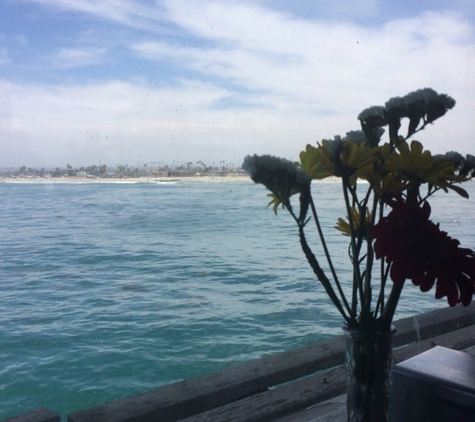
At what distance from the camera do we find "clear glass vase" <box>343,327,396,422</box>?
2.06 ft

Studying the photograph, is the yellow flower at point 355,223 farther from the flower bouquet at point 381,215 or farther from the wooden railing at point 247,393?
the wooden railing at point 247,393

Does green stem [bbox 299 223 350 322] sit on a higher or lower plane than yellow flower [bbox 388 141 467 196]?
lower

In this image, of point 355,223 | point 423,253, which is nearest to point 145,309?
point 355,223

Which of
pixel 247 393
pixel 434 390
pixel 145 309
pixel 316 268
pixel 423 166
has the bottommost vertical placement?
pixel 145 309

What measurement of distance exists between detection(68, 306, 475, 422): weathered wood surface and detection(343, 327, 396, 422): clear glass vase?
42 cm

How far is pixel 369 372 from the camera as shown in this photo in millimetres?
630

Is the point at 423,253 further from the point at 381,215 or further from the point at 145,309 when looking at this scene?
the point at 145,309

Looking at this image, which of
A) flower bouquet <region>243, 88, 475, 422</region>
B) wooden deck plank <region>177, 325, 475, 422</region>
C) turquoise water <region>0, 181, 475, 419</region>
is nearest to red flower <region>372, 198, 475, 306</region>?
flower bouquet <region>243, 88, 475, 422</region>

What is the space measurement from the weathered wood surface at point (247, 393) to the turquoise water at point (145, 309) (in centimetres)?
33

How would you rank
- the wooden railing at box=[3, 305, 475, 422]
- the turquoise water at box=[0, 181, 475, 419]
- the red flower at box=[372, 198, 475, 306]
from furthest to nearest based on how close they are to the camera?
the turquoise water at box=[0, 181, 475, 419], the wooden railing at box=[3, 305, 475, 422], the red flower at box=[372, 198, 475, 306]

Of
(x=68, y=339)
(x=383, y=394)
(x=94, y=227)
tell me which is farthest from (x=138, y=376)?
(x=94, y=227)

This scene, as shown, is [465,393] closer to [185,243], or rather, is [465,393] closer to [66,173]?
[185,243]

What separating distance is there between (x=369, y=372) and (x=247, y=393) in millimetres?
541

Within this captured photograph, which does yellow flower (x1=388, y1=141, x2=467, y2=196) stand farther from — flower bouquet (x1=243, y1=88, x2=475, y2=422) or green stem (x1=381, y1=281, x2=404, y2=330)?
green stem (x1=381, y1=281, x2=404, y2=330)
